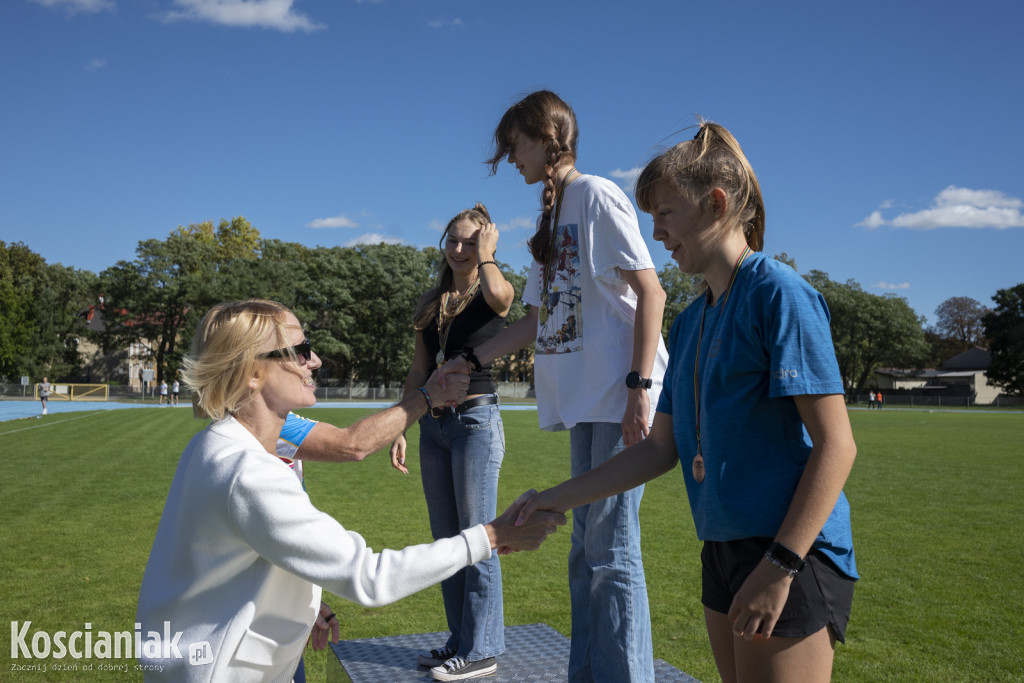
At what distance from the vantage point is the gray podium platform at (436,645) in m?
3.52

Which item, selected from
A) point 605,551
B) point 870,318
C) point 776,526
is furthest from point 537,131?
point 870,318

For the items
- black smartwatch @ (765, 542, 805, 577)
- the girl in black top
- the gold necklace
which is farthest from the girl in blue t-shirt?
the gold necklace

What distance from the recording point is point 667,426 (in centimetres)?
239

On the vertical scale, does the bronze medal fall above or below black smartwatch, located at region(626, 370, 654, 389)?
below

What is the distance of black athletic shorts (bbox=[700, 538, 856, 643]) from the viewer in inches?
69.4

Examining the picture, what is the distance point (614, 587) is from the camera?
2.79 metres

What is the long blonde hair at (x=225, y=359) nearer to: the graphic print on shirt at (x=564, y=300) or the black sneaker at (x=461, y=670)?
the graphic print on shirt at (x=564, y=300)

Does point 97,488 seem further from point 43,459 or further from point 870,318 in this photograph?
point 870,318

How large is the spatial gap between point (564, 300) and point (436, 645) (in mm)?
2183

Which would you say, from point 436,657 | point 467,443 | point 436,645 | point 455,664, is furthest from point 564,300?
point 436,645

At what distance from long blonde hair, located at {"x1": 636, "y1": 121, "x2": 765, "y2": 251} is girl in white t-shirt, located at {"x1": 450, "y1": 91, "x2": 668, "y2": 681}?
71 centimetres

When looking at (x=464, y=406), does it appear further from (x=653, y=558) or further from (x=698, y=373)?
(x=653, y=558)

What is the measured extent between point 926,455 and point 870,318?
216 ft

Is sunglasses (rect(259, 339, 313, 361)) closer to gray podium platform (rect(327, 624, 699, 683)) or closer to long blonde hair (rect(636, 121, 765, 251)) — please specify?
long blonde hair (rect(636, 121, 765, 251))
